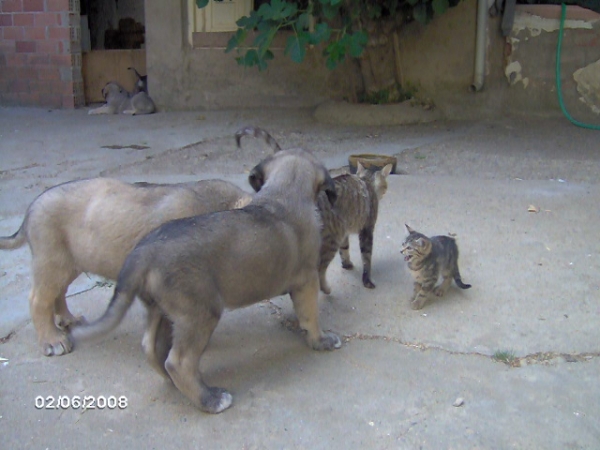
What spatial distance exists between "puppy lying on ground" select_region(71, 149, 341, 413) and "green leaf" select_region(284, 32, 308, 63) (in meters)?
5.23

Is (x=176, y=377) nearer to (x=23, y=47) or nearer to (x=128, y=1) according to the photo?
(x=23, y=47)

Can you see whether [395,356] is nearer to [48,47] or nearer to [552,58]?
[552,58]

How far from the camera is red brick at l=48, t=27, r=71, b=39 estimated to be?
1245cm

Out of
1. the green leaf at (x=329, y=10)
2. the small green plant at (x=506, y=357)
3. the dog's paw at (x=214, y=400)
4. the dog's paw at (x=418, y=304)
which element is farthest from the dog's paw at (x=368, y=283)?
the green leaf at (x=329, y=10)

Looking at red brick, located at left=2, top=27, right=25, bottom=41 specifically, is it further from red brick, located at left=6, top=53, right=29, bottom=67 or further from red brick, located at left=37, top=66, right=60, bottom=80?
red brick, located at left=37, top=66, right=60, bottom=80

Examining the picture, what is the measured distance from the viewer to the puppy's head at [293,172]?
12.7ft

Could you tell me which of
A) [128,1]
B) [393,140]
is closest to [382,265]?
[393,140]

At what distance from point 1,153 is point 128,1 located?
9.05 m

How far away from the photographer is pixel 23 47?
12.7 m

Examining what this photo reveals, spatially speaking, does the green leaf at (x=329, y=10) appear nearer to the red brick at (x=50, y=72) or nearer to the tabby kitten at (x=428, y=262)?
the tabby kitten at (x=428, y=262)

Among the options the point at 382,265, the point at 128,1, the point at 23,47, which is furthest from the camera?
the point at 128,1

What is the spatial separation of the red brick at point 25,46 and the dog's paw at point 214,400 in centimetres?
1120

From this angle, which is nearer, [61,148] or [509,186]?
[509,186]

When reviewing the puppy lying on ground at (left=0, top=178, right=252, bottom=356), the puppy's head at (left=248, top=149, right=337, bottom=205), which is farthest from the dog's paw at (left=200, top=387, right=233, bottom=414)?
the puppy's head at (left=248, top=149, right=337, bottom=205)
